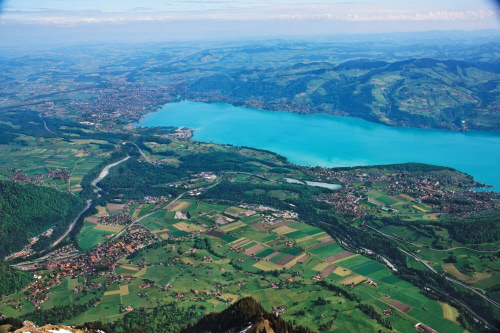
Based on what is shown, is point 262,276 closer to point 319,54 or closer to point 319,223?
point 319,223

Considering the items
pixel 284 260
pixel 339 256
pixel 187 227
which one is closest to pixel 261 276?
pixel 284 260

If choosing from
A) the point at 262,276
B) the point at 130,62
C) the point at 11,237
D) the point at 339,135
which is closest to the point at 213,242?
the point at 262,276

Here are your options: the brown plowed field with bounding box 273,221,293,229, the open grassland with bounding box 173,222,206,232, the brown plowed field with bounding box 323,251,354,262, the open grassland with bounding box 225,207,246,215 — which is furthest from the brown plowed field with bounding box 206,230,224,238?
the brown plowed field with bounding box 323,251,354,262

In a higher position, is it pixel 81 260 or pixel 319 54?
pixel 319 54

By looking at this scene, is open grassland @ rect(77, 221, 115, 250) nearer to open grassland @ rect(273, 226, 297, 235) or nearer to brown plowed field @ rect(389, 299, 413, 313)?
open grassland @ rect(273, 226, 297, 235)

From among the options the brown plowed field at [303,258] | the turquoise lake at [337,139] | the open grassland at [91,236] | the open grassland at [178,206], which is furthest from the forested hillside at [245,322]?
the turquoise lake at [337,139]

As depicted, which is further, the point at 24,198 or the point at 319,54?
the point at 319,54
